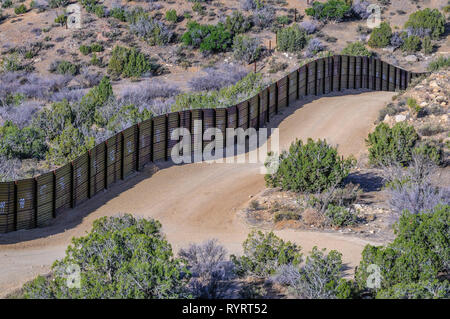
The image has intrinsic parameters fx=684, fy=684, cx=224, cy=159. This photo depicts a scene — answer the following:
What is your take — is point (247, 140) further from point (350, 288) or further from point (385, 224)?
point (350, 288)

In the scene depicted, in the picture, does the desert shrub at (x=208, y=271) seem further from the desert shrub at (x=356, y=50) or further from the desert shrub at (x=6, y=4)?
the desert shrub at (x=6, y=4)

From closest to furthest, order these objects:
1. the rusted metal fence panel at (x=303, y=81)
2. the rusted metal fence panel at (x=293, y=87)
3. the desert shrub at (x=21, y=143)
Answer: the desert shrub at (x=21, y=143) → the rusted metal fence panel at (x=293, y=87) → the rusted metal fence panel at (x=303, y=81)

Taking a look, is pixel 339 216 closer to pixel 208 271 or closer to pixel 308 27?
pixel 208 271

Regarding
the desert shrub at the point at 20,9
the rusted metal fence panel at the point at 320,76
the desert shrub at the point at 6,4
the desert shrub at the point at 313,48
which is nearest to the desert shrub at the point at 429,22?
the desert shrub at the point at 313,48

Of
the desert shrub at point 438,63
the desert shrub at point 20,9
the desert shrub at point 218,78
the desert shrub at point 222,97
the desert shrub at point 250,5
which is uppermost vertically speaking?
the desert shrub at point 250,5

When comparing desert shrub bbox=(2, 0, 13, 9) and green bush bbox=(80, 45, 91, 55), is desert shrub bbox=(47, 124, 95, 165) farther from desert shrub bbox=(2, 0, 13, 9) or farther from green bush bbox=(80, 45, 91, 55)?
desert shrub bbox=(2, 0, 13, 9)

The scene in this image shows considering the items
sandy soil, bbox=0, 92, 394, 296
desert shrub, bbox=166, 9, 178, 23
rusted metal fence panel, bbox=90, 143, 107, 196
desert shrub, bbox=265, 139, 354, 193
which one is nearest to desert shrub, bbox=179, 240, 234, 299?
sandy soil, bbox=0, 92, 394, 296
